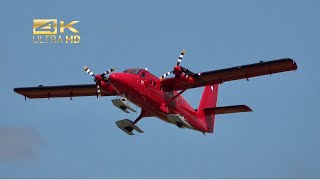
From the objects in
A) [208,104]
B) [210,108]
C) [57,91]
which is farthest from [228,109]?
[57,91]

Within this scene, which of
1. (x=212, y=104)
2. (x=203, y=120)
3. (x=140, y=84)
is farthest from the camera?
(x=212, y=104)

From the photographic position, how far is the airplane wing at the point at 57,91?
67.8m

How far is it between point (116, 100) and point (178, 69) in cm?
466

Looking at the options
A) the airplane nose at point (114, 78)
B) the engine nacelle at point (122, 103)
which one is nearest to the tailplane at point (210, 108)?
the engine nacelle at point (122, 103)

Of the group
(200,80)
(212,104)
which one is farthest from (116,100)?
(212,104)

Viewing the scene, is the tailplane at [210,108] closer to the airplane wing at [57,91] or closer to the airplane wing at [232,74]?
the airplane wing at [232,74]

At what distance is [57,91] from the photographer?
68.3 meters

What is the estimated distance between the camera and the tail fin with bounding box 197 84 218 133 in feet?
219

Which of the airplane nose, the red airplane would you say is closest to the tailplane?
the red airplane

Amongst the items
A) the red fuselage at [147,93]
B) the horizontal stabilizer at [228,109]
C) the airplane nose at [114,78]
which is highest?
the airplane nose at [114,78]

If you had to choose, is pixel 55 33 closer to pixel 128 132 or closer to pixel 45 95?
pixel 45 95

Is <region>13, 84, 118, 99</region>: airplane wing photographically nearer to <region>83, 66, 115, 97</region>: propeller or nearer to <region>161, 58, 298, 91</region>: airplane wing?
<region>83, 66, 115, 97</region>: propeller

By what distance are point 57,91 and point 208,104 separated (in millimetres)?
11724

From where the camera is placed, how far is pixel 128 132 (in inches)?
2518
